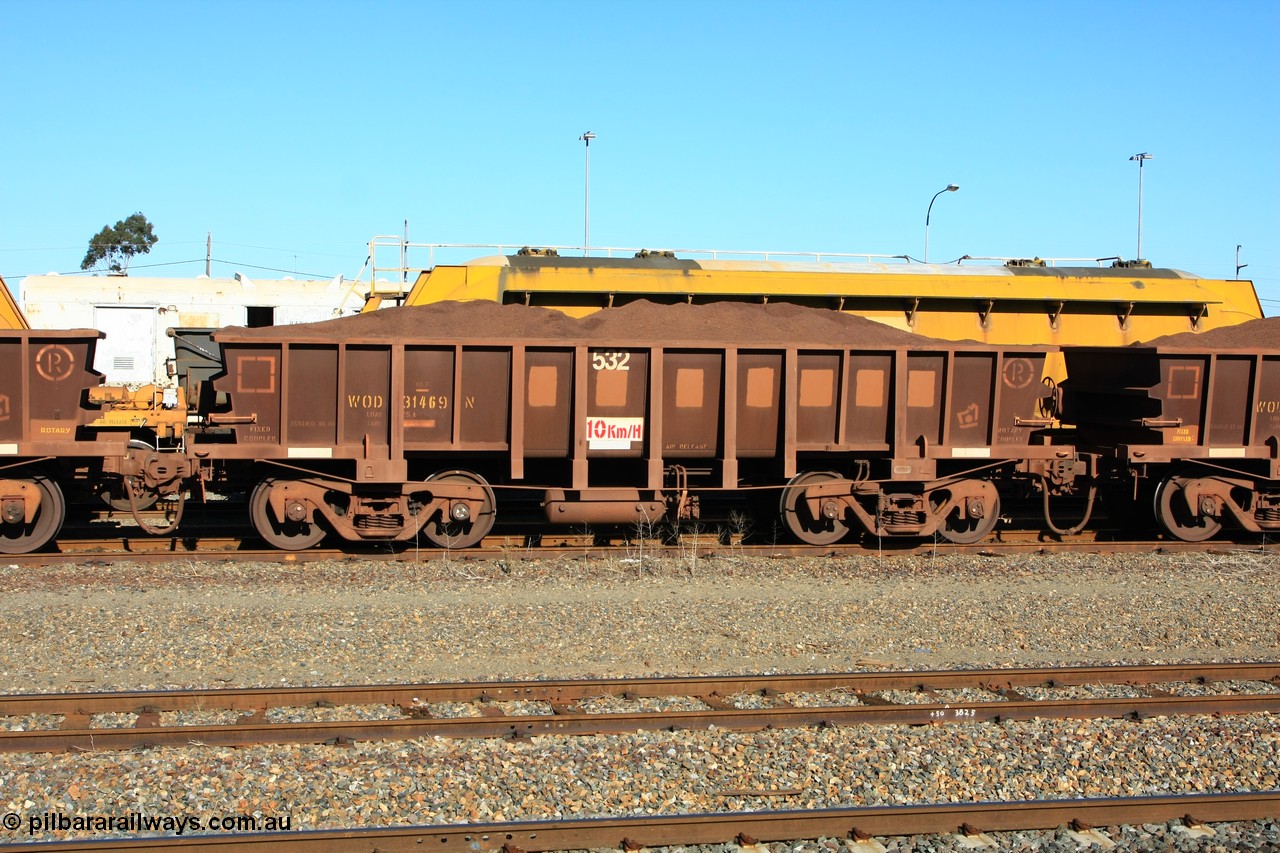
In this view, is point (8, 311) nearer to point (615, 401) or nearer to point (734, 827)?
point (615, 401)

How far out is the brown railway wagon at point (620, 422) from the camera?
1258 cm

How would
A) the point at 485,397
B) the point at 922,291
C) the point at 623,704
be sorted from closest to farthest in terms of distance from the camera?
the point at 623,704 < the point at 485,397 < the point at 922,291

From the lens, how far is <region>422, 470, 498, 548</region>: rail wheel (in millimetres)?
12883

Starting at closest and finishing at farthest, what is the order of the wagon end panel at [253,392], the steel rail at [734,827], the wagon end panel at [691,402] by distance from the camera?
the steel rail at [734,827], the wagon end panel at [253,392], the wagon end panel at [691,402]

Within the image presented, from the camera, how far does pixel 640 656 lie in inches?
334

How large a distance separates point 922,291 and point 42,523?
519 inches

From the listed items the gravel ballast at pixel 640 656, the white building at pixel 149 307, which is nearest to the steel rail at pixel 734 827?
the gravel ballast at pixel 640 656

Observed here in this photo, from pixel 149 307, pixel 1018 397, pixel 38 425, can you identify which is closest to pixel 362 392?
pixel 38 425

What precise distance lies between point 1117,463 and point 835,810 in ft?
34.6

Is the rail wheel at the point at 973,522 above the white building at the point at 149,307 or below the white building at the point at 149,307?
below

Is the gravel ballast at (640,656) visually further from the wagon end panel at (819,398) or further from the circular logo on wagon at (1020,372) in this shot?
the circular logo on wagon at (1020,372)

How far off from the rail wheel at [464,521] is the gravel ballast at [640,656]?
964 mm

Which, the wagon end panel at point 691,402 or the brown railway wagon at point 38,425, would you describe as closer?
the brown railway wagon at point 38,425

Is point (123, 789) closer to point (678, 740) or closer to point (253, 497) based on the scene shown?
point (678, 740)
